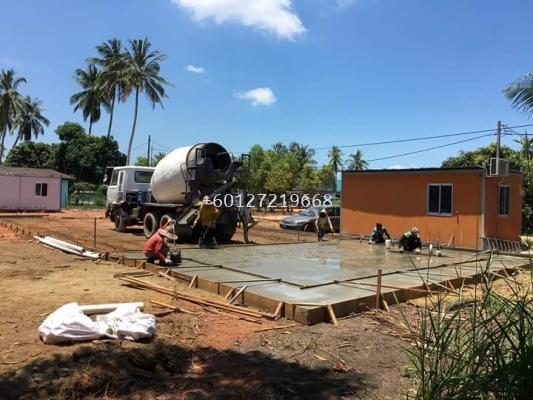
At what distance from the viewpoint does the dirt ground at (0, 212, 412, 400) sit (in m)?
4.17

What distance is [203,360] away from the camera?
5047 mm

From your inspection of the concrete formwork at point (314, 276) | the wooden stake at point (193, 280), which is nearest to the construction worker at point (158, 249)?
the concrete formwork at point (314, 276)

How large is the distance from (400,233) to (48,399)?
14643 millimetres

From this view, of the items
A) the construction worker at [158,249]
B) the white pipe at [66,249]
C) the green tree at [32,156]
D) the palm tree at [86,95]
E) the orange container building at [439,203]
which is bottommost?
the white pipe at [66,249]

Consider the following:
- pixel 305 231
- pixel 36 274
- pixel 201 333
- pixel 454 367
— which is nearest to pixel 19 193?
pixel 305 231

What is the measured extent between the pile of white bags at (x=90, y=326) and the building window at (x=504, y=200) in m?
14.0

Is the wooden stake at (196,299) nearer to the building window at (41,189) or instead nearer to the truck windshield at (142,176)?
the truck windshield at (142,176)

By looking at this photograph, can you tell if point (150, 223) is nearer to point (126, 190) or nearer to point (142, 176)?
point (126, 190)

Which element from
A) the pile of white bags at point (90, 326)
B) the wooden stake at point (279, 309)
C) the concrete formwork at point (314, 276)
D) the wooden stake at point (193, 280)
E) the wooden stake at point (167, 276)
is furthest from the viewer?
the wooden stake at point (167, 276)

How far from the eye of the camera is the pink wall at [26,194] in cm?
3359

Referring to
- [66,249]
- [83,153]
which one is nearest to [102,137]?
[83,153]

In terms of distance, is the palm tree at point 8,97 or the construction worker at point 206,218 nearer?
the construction worker at point 206,218

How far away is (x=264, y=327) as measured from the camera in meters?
6.18

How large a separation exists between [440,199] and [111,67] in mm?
35851
